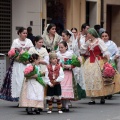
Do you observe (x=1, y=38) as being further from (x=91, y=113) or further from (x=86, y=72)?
(x=91, y=113)

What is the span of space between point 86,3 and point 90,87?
12645 millimetres

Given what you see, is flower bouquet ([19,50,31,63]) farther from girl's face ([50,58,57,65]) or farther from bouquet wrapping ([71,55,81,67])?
bouquet wrapping ([71,55,81,67])

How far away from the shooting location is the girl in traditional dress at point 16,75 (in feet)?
53.7

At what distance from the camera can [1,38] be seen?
23625 mm

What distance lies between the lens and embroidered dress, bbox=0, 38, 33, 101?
645 inches

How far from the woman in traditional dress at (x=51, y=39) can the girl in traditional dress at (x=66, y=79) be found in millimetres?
1349

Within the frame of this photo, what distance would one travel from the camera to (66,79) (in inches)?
615

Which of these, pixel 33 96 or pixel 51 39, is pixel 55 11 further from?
pixel 33 96

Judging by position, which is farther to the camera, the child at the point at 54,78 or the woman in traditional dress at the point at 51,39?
the woman in traditional dress at the point at 51,39

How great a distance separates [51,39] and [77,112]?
2.41m

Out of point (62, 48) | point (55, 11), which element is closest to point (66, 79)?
point (62, 48)

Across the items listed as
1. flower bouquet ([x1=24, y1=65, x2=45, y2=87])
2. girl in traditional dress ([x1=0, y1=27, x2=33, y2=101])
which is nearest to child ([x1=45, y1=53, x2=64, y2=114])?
flower bouquet ([x1=24, y1=65, x2=45, y2=87])

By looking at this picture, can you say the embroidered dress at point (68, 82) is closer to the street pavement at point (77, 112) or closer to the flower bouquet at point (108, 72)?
the street pavement at point (77, 112)

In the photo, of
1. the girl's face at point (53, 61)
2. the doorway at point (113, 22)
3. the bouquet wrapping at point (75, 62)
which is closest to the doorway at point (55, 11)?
the doorway at point (113, 22)
